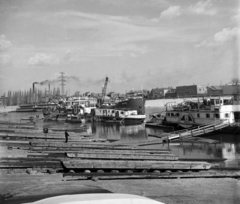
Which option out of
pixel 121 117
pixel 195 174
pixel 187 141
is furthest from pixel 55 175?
pixel 121 117

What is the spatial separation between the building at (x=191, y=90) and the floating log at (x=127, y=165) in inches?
3873

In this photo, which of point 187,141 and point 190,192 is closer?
point 190,192

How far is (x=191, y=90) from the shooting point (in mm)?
111312

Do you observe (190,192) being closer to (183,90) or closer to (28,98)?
(183,90)

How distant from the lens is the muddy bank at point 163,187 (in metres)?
6.78

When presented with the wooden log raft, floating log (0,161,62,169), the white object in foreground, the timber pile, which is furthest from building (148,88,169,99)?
the white object in foreground

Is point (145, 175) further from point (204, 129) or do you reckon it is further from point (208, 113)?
point (208, 113)

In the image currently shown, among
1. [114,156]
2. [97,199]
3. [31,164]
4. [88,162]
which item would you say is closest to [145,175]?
[88,162]

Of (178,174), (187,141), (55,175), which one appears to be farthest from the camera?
(187,141)

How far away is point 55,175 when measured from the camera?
27.8 feet

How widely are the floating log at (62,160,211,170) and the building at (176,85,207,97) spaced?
9838 centimetres

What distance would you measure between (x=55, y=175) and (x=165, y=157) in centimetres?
563

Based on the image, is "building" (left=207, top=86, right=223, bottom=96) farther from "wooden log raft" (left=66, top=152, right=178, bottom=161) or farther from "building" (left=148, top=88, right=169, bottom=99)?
"wooden log raft" (left=66, top=152, right=178, bottom=161)

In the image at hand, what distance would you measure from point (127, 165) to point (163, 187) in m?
2.45
